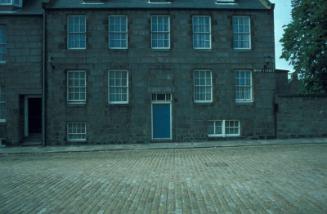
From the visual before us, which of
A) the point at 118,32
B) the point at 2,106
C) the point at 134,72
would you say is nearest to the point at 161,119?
the point at 134,72

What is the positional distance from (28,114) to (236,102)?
13845 millimetres

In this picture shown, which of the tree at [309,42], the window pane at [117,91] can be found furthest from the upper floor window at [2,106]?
the tree at [309,42]

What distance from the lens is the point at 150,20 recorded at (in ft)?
71.6

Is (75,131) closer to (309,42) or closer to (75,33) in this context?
A: (75,33)

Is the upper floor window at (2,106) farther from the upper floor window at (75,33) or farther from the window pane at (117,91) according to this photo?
the window pane at (117,91)

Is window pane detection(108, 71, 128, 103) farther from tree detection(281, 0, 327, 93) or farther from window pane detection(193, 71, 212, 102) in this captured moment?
tree detection(281, 0, 327, 93)

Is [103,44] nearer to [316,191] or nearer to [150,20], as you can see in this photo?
[150,20]

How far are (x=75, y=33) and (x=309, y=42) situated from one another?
16.7m

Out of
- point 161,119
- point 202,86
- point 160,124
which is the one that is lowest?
point 160,124

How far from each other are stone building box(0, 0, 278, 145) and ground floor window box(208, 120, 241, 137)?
0.22 ft

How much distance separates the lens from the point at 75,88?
2147cm

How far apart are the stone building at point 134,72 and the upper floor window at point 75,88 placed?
0.06m

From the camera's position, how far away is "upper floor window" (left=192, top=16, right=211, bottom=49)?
22.1 meters

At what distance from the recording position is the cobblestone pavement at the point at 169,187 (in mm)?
6438
